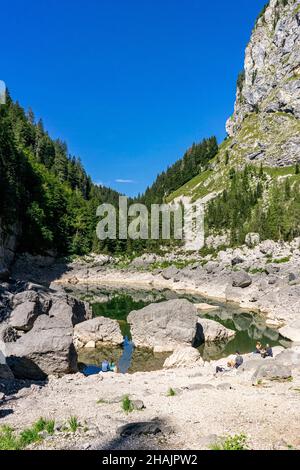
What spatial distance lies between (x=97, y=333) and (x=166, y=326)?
662 centimetres

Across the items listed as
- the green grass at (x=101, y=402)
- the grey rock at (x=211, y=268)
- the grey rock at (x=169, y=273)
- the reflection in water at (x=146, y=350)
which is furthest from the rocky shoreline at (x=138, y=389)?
the grey rock at (x=169, y=273)

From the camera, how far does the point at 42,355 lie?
2419 cm

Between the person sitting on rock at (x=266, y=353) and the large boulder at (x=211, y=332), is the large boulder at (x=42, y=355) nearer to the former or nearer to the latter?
the person sitting on rock at (x=266, y=353)

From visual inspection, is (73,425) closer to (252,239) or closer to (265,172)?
(252,239)

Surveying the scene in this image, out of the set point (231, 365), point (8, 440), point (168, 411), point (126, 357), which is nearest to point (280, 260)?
point (126, 357)

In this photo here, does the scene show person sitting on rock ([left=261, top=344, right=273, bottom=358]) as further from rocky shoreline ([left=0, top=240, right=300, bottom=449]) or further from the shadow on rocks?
the shadow on rocks

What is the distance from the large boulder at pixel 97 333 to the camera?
3438 centimetres

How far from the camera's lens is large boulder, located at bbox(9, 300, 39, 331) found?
95.5ft

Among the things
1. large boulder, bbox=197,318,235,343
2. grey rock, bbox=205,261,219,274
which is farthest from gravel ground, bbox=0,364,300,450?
grey rock, bbox=205,261,219,274

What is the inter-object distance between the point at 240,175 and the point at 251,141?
2714 cm

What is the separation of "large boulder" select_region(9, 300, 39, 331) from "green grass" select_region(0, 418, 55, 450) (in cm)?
1581
